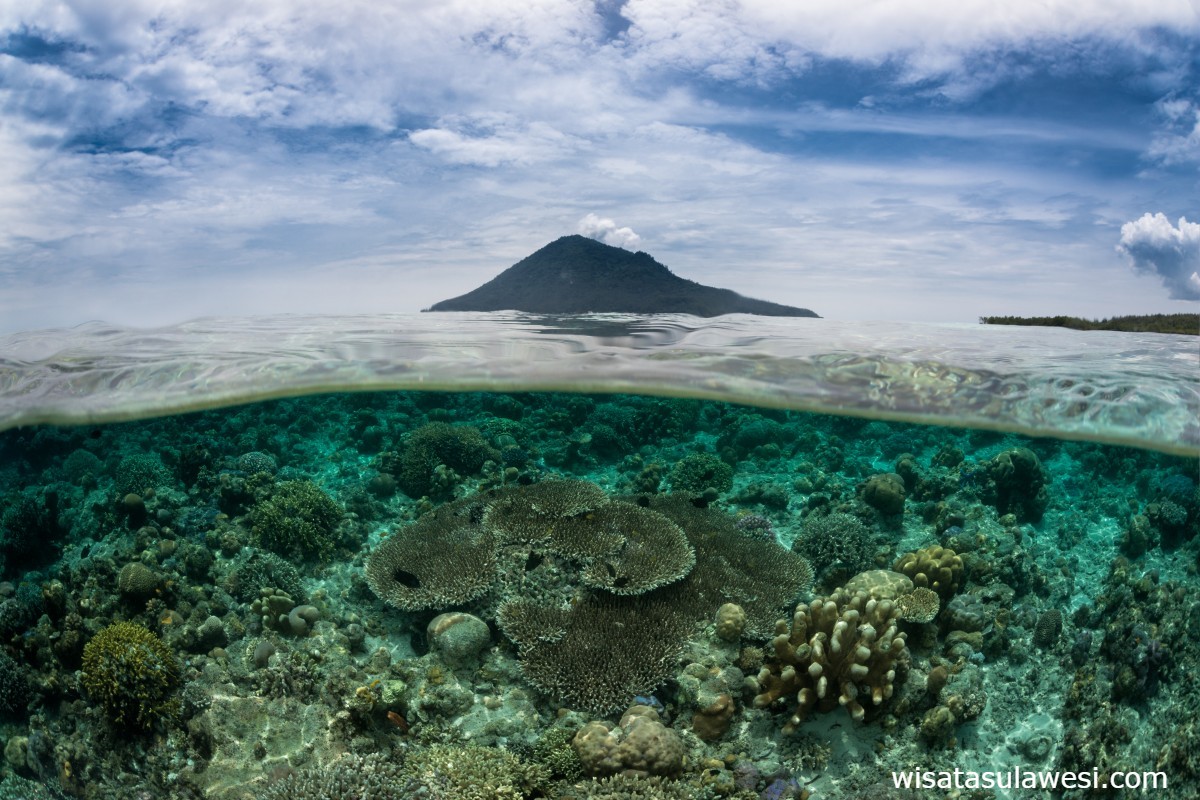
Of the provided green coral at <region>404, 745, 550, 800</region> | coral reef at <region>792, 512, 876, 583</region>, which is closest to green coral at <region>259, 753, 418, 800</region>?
green coral at <region>404, 745, 550, 800</region>

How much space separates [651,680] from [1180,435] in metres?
11.8

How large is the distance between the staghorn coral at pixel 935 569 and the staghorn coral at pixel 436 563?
20.1 ft

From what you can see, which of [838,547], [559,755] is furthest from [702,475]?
[559,755]

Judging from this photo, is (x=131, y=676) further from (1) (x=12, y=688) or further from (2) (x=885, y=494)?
(2) (x=885, y=494)

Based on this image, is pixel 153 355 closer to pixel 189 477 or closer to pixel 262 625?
pixel 189 477

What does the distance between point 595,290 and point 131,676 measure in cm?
1527

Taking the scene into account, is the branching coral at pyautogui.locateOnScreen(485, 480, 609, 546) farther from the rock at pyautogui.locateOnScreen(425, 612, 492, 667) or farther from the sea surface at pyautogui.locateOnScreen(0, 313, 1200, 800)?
the rock at pyautogui.locateOnScreen(425, 612, 492, 667)

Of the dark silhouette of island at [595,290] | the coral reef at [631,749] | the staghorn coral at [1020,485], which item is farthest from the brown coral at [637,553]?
the dark silhouette of island at [595,290]

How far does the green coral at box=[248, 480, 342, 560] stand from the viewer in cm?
1016

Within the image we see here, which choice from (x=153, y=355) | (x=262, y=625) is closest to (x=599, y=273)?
(x=153, y=355)

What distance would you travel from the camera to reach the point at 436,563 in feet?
28.8

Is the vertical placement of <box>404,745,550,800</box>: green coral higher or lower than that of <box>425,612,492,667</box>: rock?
lower

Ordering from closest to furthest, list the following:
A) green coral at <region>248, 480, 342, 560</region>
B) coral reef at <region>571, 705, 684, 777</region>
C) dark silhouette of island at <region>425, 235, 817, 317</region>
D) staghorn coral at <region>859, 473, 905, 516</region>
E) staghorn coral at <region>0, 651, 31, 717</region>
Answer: coral reef at <region>571, 705, 684, 777</region> < staghorn coral at <region>0, 651, 31, 717</region> < green coral at <region>248, 480, 342, 560</region> < staghorn coral at <region>859, 473, 905, 516</region> < dark silhouette of island at <region>425, 235, 817, 317</region>

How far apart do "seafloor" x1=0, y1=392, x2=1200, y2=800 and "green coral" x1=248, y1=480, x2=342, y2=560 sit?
0.05 metres
